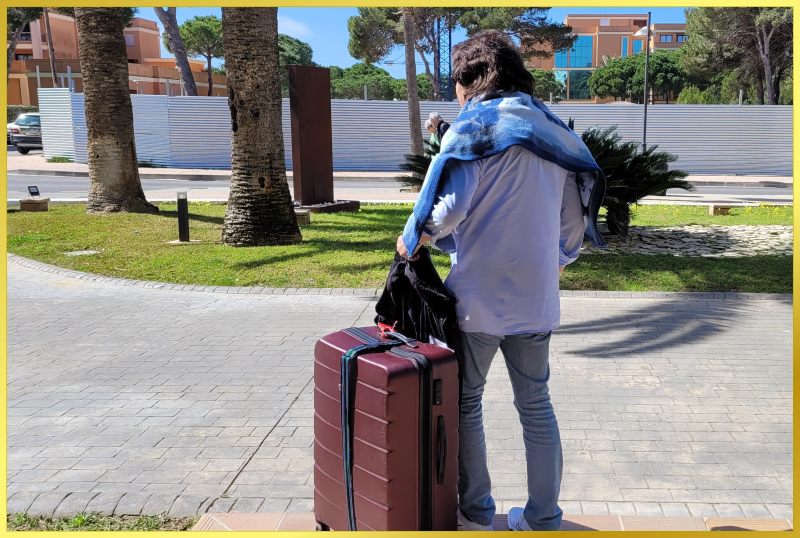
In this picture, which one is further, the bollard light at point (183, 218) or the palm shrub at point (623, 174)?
the bollard light at point (183, 218)

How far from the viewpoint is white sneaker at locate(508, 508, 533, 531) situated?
2.90 meters

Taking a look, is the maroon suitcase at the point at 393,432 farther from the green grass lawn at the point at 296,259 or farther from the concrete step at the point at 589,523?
the green grass lawn at the point at 296,259

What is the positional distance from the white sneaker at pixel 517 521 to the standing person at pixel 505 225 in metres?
0.06

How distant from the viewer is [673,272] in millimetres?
8492

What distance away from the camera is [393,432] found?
2.54 meters

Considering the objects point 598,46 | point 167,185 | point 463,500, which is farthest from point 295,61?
point 463,500

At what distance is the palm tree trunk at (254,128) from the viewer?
10.2 metres

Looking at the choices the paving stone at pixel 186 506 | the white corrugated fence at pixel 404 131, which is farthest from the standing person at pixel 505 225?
the white corrugated fence at pixel 404 131

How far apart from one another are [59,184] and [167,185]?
10.2 feet

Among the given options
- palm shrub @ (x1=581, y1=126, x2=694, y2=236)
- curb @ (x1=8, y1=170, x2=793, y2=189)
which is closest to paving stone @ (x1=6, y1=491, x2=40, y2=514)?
palm shrub @ (x1=581, y1=126, x2=694, y2=236)

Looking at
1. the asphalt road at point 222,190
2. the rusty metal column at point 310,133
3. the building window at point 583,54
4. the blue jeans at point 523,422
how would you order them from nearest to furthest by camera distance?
the blue jeans at point 523,422 → the rusty metal column at point 310,133 → the asphalt road at point 222,190 → the building window at point 583,54

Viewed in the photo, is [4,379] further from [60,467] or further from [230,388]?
[230,388]

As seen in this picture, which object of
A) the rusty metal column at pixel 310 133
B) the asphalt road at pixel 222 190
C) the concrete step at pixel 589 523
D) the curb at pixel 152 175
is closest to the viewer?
the concrete step at pixel 589 523

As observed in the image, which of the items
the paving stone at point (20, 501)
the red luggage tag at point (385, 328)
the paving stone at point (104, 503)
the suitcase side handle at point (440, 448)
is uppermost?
the red luggage tag at point (385, 328)
